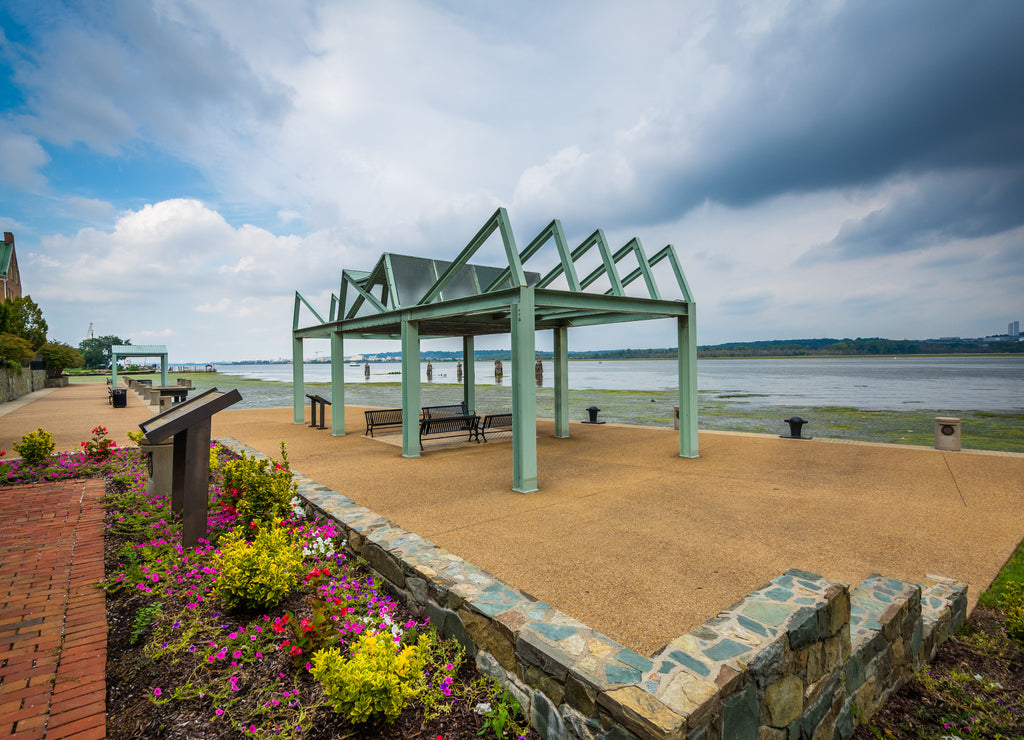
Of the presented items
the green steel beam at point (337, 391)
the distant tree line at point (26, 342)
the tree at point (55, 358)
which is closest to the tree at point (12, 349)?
the distant tree line at point (26, 342)

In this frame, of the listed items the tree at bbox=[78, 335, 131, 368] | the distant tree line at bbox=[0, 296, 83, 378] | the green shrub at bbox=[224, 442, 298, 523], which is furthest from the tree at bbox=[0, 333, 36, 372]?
the tree at bbox=[78, 335, 131, 368]

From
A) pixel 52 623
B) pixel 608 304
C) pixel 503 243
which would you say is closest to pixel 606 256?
pixel 608 304

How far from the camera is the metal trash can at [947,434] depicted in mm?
10328

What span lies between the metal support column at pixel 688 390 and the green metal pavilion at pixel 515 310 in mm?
21

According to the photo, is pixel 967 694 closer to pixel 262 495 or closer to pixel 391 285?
pixel 262 495

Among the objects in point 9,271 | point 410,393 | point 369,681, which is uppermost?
point 9,271

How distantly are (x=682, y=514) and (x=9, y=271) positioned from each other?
68.3 metres

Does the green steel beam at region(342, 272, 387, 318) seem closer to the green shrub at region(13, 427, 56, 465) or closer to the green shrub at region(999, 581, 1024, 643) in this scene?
the green shrub at region(13, 427, 56, 465)

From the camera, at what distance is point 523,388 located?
25.3 feet

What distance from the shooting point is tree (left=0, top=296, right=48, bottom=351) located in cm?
2833

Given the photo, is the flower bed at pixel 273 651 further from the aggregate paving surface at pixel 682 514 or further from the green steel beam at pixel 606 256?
the green steel beam at pixel 606 256

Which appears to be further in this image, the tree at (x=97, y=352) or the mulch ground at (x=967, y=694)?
the tree at (x=97, y=352)

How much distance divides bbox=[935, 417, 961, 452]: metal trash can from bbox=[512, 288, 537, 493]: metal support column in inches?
351

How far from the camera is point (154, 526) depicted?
5.63 meters
